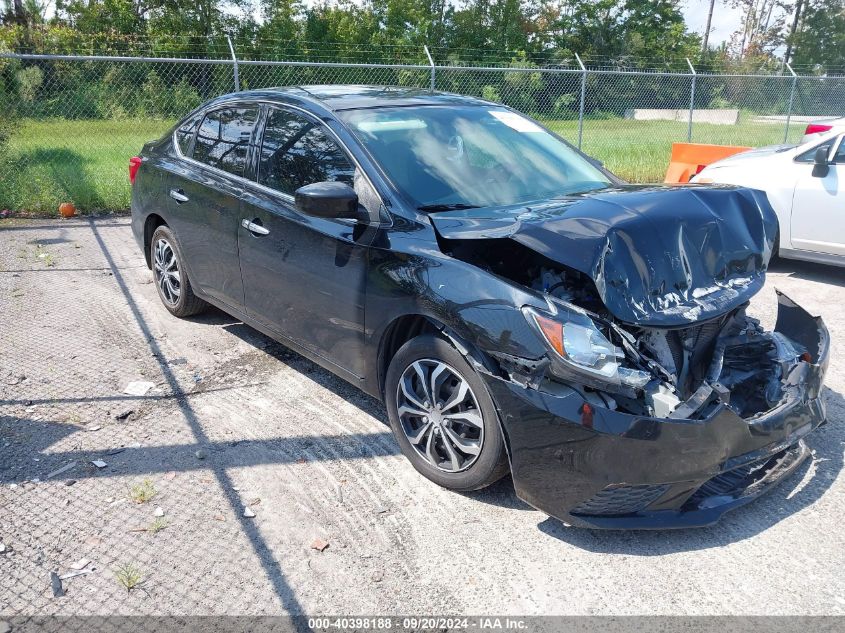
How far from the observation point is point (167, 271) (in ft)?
19.0

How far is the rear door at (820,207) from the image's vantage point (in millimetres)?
6883

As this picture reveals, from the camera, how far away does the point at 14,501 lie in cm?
338

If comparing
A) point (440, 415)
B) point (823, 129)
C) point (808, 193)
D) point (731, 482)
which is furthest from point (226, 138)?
point (823, 129)

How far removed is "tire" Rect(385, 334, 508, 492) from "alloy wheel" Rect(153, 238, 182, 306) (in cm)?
276

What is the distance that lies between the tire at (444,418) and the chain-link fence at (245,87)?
286 inches

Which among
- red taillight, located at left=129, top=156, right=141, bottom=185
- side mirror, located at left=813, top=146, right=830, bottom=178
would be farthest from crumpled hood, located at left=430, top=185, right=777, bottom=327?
side mirror, located at left=813, top=146, right=830, bottom=178

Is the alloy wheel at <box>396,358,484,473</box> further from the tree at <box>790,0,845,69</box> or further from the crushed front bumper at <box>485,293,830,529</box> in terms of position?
the tree at <box>790,0,845,69</box>

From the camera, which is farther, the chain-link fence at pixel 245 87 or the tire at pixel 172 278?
the chain-link fence at pixel 245 87

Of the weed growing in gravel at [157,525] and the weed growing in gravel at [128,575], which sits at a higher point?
the weed growing in gravel at [128,575]

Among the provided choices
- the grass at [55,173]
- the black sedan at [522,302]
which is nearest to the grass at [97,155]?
the grass at [55,173]

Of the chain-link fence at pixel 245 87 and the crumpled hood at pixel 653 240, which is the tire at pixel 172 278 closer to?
the crumpled hood at pixel 653 240

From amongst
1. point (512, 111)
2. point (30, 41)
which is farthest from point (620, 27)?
point (512, 111)

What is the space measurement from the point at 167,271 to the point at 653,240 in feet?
13.0

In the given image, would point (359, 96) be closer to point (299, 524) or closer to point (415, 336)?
point (415, 336)
